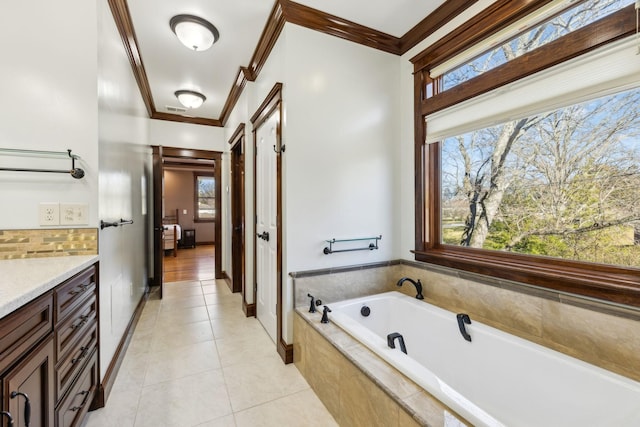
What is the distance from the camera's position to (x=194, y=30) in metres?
2.21

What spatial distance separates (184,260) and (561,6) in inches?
263

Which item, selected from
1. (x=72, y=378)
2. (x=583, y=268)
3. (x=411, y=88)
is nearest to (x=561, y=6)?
(x=411, y=88)

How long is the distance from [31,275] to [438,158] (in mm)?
2507

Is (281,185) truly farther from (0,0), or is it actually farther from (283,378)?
(0,0)

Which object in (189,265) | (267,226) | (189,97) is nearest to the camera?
(267,226)

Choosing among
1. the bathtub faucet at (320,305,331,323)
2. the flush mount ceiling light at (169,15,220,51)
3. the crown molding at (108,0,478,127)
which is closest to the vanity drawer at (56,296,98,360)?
the bathtub faucet at (320,305,331,323)

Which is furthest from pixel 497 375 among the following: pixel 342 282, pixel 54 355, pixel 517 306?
pixel 54 355

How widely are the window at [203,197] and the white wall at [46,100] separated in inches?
293

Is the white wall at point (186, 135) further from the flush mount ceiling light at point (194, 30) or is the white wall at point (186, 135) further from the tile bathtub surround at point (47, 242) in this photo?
the tile bathtub surround at point (47, 242)

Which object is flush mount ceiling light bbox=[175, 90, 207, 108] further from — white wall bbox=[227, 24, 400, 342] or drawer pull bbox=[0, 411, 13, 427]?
drawer pull bbox=[0, 411, 13, 427]

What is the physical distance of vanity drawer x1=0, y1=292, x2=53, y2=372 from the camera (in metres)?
0.80

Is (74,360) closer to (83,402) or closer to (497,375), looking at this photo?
(83,402)

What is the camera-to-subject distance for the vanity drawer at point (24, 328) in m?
0.80

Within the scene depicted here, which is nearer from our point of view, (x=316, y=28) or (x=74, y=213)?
(x=74, y=213)
